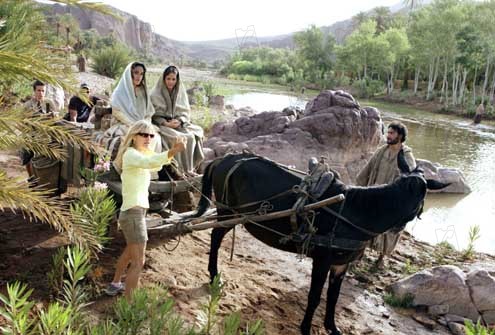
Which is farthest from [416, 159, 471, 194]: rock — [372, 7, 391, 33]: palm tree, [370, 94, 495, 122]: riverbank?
Answer: [372, 7, 391, 33]: palm tree

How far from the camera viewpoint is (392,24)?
6244 cm

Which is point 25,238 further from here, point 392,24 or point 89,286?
point 392,24

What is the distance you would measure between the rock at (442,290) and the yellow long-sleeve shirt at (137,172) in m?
3.33

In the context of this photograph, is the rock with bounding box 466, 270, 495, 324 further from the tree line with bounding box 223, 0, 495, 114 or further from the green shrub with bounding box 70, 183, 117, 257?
the tree line with bounding box 223, 0, 495, 114

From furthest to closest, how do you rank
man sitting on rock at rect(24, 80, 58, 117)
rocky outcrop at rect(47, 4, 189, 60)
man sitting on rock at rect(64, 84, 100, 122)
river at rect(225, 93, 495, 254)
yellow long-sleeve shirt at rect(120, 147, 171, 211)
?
rocky outcrop at rect(47, 4, 189, 60)
river at rect(225, 93, 495, 254)
man sitting on rock at rect(64, 84, 100, 122)
man sitting on rock at rect(24, 80, 58, 117)
yellow long-sleeve shirt at rect(120, 147, 171, 211)

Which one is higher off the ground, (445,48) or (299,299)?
(445,48)

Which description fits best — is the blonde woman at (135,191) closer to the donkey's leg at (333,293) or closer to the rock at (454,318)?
the donkey's leg at (333,293)

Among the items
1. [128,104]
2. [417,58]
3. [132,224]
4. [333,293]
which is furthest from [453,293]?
[417,58]

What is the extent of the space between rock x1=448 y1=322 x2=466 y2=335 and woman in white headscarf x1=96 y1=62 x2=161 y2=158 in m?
3.69

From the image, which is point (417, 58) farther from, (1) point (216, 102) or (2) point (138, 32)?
(2) point (138, 32)

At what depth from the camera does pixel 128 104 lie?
16.6 ft

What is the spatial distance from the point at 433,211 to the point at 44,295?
8.77 metres

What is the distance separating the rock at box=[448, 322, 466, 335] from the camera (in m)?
4.57

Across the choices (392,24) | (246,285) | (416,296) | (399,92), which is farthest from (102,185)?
(392,24)
